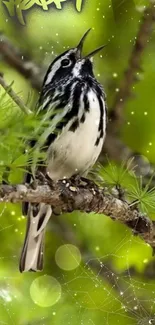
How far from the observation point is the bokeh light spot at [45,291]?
22.7 inches

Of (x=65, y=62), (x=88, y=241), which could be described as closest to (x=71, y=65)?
(x=65, y=62)

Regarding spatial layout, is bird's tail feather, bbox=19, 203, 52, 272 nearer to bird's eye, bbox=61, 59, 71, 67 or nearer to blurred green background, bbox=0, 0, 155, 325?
blurred green background, bbox=0, 0, 155, 325

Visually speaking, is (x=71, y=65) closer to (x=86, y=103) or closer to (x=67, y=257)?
(x=86, y=103)

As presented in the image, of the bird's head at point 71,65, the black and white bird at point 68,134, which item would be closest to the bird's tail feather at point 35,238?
the black and white bird at point 68,134

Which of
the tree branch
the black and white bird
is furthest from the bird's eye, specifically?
the tree branch

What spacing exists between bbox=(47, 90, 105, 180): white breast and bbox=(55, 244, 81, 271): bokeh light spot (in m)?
0.07

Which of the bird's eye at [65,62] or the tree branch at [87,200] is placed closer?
the tree branch at [87,200]

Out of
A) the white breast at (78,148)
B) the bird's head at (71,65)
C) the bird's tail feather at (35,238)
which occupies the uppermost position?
the bird's head at (71,65)

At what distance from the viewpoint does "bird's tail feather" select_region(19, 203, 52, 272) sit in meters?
0.56

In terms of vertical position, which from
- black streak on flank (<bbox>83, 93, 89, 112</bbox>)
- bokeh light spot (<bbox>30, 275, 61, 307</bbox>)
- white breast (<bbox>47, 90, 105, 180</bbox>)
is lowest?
bokeh light spot (<bbox>30, 275, 61, 307</bbox>)

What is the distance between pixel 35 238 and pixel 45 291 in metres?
0.05

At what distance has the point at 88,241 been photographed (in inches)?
23.4

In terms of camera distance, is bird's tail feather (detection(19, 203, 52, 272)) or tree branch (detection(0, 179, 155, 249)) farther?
bird's tail feather (detection(19, 203, 52, 272))

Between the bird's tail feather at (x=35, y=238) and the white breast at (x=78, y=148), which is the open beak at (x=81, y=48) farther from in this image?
the bird's tail feather at (x=35, y=238)
